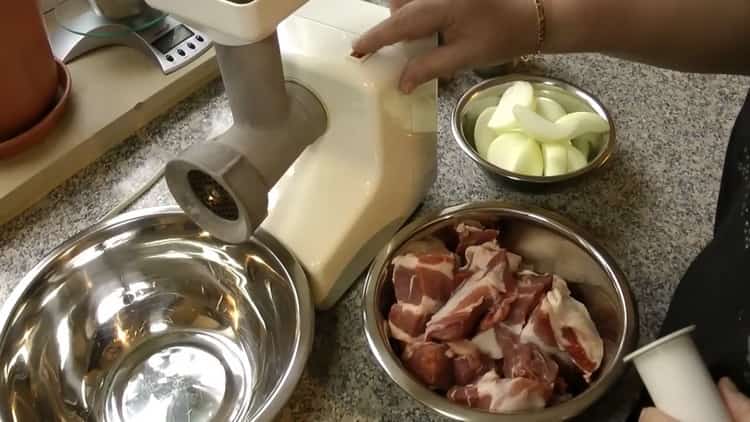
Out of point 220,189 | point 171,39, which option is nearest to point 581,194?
point 220,189

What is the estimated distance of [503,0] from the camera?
2.03 feet

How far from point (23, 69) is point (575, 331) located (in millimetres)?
616

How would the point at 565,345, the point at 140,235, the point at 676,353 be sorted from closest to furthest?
the point at 676,353
the point at 565,345
the point at 140,235

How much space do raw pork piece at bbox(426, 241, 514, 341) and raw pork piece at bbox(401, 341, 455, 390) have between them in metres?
0.02

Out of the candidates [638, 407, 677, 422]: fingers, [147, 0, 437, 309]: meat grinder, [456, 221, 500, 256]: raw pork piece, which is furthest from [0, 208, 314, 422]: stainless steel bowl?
[638, 407, 677, 422]: fingers

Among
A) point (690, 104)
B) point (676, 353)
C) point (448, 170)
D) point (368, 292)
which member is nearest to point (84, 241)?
point (368, 292)

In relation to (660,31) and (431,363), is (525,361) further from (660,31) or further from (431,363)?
(660,31)

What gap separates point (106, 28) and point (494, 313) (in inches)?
24.0

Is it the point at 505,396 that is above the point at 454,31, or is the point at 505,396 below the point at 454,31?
below

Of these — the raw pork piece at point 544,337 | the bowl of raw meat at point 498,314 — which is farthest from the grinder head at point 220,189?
the raw pork piece at point 544,337

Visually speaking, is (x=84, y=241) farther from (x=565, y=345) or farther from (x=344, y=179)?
(x=565, y=345)

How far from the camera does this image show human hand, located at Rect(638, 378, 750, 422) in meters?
0.47

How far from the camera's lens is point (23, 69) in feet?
2.48

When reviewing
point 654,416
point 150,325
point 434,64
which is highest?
point 434,64
